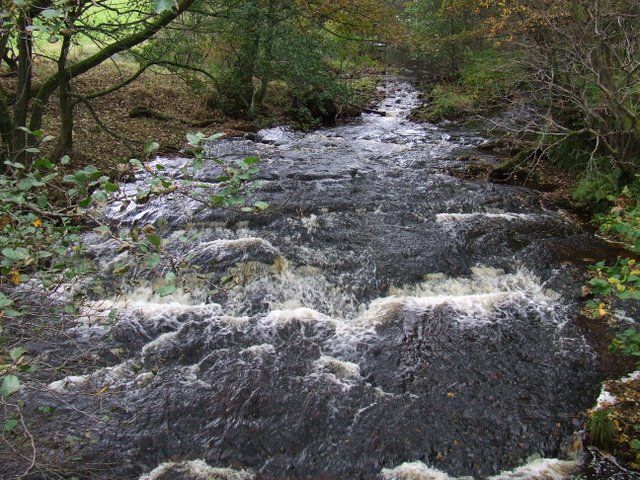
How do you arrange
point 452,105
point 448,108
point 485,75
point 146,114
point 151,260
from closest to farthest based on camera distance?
point 151,260
point 146,114
point 452,105
point 448,108
point 485,75

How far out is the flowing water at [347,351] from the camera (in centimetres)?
449

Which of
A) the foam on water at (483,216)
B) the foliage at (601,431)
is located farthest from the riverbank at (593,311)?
the foam on water at (483,216)

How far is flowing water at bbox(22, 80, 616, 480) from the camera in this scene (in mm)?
4492

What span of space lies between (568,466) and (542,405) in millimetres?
763

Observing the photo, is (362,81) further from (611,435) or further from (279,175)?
(611,435)

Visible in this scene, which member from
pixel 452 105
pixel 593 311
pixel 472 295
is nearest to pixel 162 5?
pixel 593 311

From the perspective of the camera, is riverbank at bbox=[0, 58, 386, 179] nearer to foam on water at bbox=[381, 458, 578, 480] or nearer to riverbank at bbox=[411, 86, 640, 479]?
riverbank at bbox=[411, 86, 640, 479]

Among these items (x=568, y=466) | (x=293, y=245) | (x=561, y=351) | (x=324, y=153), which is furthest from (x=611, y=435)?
(x=324, y=153)

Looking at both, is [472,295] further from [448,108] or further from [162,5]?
[448,108]

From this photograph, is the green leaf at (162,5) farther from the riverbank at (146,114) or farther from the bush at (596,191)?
the riverbank at (146,114)

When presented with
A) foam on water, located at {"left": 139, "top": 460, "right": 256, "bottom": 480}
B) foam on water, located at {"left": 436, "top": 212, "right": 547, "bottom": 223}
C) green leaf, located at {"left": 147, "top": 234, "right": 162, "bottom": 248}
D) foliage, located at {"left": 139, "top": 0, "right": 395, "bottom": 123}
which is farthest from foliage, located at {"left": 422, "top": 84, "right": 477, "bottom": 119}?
green leaf, located at {"left": 147, "top": 234, "right": 162, "bottom": 248}

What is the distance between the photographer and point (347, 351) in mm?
5797

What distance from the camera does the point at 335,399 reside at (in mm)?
5094

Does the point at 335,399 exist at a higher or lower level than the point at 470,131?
lower
